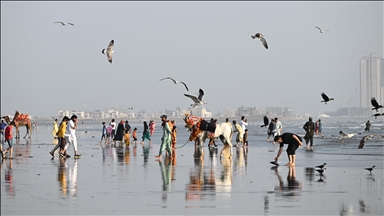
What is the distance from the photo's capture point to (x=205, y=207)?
1297cm

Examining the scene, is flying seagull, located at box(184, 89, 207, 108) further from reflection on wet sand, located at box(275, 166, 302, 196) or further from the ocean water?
reflection on wet sand, located at box(275, 166, 302, 196)

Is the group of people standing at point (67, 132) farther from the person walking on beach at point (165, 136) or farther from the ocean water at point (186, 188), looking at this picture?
the person walking on beach at point (165, 136)

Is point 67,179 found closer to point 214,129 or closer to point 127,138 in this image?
point 214,129

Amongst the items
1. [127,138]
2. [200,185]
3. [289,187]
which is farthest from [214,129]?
[127,138]

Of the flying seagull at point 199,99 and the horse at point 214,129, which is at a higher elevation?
the flying seagull at point 199,99

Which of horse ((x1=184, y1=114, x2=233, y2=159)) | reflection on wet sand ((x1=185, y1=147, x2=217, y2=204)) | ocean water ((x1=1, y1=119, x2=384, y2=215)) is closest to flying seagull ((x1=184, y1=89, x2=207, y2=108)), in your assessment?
horse ((x1=184, y1=114, x2=233, y2=159))

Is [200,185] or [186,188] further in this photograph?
[200,185]

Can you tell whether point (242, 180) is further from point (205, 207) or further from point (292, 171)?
point (205, 207)

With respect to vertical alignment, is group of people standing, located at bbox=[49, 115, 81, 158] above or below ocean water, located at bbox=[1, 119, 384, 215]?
above

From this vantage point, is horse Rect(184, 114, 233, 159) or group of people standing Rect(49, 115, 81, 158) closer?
group of people standing Rect(49, 115, 81, 158)

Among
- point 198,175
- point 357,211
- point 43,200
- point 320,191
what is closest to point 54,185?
point 43,200

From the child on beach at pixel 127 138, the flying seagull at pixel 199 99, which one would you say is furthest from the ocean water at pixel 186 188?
the child on beach at pixel 127 138

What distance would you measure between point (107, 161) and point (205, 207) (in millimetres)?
11633

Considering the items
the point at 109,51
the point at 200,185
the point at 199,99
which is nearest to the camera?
the point at 200,185
